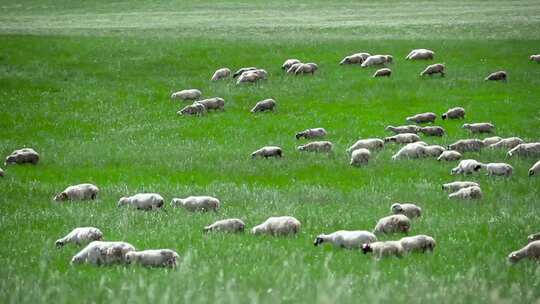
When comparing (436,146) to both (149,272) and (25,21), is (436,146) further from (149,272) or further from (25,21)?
(25,21)

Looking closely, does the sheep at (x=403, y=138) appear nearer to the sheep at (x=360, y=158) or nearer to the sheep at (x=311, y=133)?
the sheep at (x=311, y=133)

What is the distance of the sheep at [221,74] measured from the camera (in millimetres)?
43969

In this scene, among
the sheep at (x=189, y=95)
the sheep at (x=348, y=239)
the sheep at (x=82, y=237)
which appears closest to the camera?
the sheep at (x=348, y=239)

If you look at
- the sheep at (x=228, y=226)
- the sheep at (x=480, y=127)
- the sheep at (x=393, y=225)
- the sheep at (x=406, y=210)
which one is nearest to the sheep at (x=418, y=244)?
the sheep at (x=393, y=225)

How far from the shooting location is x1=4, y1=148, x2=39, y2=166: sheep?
26406mm

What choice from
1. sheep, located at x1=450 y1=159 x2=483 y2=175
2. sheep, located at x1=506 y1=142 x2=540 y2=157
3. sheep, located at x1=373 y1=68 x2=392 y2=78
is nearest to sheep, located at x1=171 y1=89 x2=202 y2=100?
sheep, located at x1=373 y1=68 x2=392 y2=78

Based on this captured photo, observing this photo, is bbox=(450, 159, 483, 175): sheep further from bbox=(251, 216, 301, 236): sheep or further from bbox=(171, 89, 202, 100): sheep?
bbox=(171, 89, 202, 100): sheep

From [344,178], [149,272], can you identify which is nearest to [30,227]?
[149,272]

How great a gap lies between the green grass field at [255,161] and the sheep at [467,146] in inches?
43.4

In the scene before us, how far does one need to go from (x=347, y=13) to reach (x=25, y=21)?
33202mm

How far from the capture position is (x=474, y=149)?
26688mm

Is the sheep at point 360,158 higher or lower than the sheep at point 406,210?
lower

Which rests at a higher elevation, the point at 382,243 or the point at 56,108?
the point at 382,243

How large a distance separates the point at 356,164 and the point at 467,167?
348 cm
